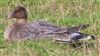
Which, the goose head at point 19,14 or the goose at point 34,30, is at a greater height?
Answer: the goose head at point 19,14

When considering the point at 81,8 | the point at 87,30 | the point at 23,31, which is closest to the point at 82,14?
the point at 81,8

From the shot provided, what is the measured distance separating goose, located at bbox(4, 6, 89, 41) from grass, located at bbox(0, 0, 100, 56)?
190 millimetres

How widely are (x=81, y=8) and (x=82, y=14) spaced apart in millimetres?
138

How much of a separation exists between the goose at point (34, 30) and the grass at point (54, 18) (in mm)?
190

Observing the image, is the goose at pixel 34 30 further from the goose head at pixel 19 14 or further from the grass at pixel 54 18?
the grass at pixel 54 18

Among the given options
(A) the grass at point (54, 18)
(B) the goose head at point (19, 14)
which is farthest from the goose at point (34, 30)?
(A) the grass at point (54, 18)

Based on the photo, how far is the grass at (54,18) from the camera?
7.80 m

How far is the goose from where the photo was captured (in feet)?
28.8

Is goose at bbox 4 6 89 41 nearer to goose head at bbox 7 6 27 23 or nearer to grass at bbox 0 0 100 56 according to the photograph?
goose head at bbox 7 6 27 23

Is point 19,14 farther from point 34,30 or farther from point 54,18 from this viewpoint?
point 54,18

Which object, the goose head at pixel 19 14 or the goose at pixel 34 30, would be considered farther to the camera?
the goose head at pixel 19 14

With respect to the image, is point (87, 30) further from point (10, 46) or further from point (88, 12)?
point (10, 46)

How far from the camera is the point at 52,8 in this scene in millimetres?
10641

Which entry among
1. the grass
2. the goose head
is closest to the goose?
the goose head
